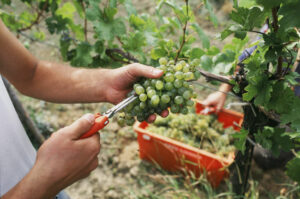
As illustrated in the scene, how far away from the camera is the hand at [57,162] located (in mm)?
1064

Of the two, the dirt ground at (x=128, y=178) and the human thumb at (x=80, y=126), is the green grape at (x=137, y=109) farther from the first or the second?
the dirt ground at (x=128, y=178)

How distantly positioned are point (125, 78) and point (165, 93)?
0.32 m

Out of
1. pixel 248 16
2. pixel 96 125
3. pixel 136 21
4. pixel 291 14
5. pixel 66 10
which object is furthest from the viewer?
pixel 66 10

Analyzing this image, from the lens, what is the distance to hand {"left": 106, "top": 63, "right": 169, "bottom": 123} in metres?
1.22

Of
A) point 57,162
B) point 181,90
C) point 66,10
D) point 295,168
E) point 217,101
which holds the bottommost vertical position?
point 217,101

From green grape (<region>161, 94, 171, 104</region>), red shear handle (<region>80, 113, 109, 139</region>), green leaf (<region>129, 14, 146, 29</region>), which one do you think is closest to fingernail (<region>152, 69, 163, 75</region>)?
green grape (<region>161, 94, 171, 104</region>)

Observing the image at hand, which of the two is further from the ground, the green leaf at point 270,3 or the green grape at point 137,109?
the green leaf at point 270,3

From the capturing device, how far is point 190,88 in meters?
1.23

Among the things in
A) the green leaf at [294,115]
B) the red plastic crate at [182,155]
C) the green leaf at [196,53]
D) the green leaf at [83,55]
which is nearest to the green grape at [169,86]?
the green leaf at [196,53]

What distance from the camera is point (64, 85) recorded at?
1622mm

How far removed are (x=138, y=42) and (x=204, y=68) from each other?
449mm

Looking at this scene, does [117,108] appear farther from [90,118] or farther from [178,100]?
[178,100]

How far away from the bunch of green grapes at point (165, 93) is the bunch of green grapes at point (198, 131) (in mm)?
1263

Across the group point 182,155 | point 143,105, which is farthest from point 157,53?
point 182,155
